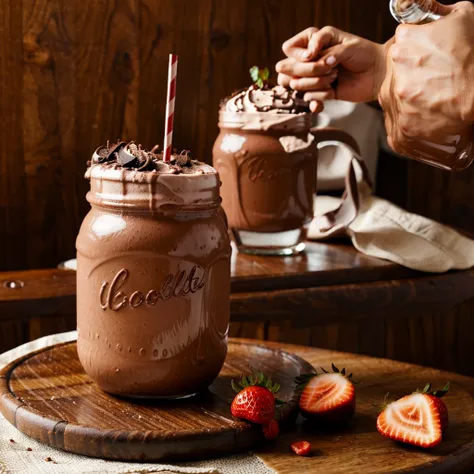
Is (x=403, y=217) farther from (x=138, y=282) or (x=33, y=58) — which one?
(x=138, y=282)

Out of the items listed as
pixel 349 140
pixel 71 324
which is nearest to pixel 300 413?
pixel 71 324

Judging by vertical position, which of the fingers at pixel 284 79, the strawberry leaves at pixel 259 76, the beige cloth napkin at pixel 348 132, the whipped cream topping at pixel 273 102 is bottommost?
the beige cloth napkin at pixel 348 132

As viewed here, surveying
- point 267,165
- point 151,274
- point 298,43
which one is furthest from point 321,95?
point 151,274

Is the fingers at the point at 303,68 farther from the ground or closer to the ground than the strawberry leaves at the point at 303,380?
farther from the ground

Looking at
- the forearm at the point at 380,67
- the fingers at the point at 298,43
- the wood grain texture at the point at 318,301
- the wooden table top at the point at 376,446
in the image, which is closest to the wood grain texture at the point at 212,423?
the wooden table top at the point at 376,446

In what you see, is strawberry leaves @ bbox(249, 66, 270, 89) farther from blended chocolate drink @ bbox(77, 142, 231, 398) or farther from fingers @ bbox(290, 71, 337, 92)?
blended chocolate drink @ bbox(77, 142, 231, 398)

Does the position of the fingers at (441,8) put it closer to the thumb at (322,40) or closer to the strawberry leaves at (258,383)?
the thumb at (322,40)

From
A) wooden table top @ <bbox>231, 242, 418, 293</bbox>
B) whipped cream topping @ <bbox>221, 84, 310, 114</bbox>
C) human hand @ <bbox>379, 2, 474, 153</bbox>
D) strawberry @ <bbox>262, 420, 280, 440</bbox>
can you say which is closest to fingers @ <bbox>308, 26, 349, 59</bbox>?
whipped cream topping @ <bbox>221, 84, 310, 114</bbox>

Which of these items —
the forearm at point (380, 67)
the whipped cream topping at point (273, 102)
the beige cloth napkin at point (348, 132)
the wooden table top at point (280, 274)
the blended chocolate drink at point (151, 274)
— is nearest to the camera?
the blended chocolate drink at point (151, 274)
